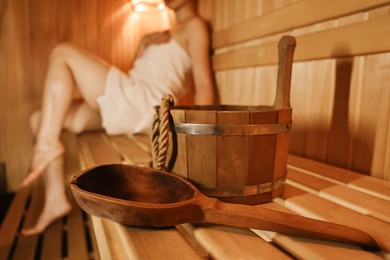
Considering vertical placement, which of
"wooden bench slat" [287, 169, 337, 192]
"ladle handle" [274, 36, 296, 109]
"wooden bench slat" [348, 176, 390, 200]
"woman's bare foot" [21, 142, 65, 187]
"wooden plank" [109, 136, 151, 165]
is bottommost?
"woman's bare foot" [21, 142, 65, 187]

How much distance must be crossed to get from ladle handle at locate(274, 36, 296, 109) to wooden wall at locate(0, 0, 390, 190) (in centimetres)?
40

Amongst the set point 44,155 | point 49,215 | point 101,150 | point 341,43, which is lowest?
point 49,215

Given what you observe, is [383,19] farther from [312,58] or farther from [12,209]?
[12,209]

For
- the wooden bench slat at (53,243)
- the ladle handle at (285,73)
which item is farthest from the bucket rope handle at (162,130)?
the wooden bench slat at (53,243)

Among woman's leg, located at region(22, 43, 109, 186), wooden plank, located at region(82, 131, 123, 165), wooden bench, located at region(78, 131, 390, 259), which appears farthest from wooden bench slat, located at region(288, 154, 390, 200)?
→ woman's leg, located at region(22, 43, 109, 186)

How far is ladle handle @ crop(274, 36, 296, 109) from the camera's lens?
0.93 metres

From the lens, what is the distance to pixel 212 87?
2275 mm

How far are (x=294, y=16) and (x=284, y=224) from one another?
1.14m

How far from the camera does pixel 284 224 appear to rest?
24.1 inches

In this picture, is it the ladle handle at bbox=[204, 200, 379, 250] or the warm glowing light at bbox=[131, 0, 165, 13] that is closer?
the ladle handle at bbox=[204, 200, 379, 250]

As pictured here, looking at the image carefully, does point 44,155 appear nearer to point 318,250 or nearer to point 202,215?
→ point 202,215

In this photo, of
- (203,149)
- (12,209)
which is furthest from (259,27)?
(12,209)

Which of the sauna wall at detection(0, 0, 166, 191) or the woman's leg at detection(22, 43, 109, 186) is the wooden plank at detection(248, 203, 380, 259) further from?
the sauna wall at detection(0, 0, 166, 191)

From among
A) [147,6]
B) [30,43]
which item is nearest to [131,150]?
[30,43]
